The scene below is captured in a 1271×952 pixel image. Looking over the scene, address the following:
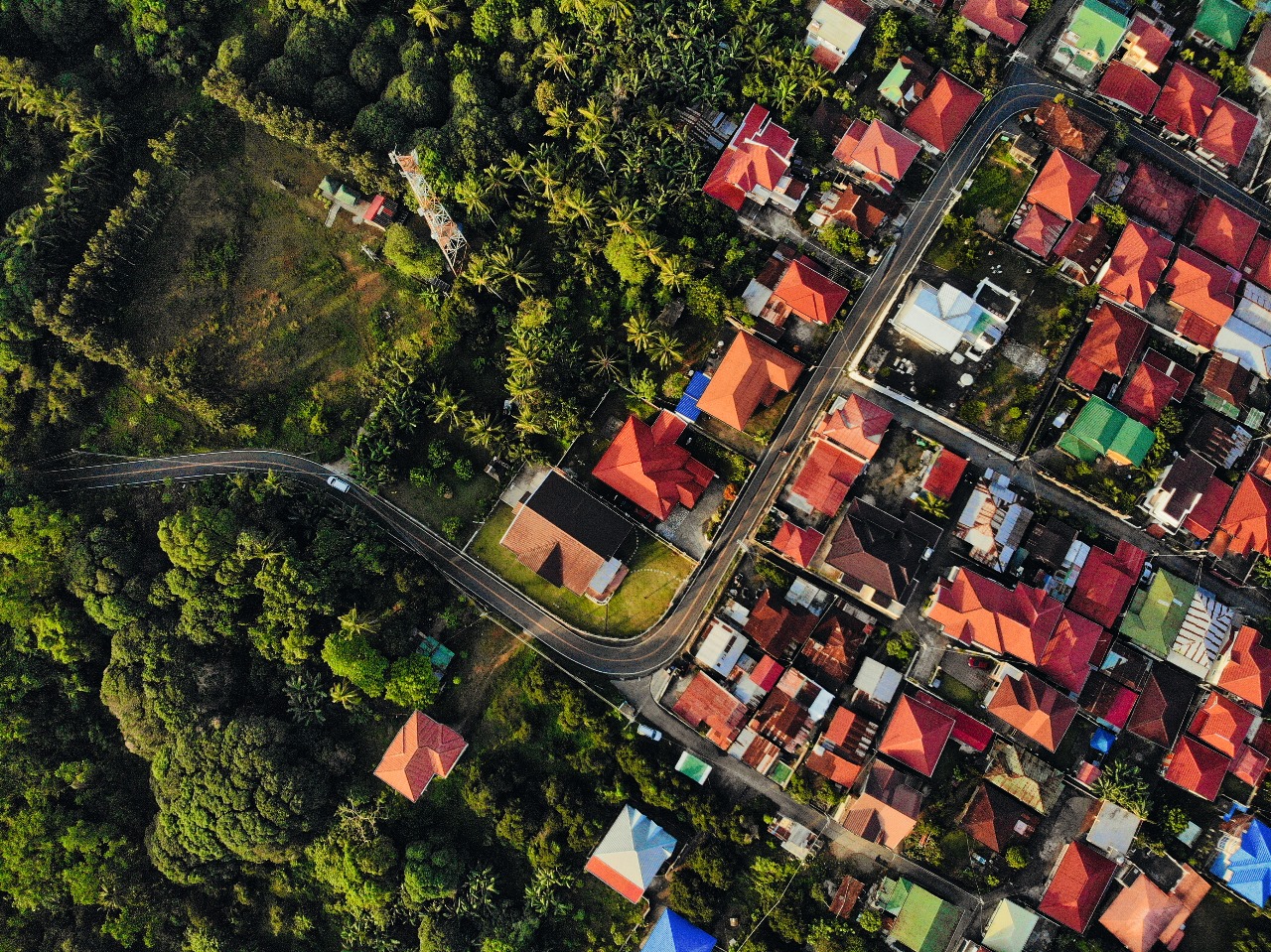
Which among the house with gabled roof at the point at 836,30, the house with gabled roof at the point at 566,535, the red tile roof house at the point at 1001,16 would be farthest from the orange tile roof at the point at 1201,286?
the house with gabled roof at the point at 566,535

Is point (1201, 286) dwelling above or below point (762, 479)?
above

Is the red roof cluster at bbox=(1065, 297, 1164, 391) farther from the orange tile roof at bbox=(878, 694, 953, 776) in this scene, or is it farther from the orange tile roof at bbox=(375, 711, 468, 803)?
the orange tile roof at bbox=(375, 711, 468, 803)

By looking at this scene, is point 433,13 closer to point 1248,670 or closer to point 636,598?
point 636,598

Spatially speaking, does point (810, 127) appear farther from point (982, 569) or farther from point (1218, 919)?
point (1218, 919)

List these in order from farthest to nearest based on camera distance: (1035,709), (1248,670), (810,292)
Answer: (810,292) → (1248,670) → (1035,709)

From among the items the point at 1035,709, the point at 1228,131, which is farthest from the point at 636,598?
the point at 1228,131

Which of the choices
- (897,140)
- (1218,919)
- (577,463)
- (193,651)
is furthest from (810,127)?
(1218,919)

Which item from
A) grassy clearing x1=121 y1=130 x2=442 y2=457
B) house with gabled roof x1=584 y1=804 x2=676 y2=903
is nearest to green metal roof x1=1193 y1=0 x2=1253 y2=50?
grassy clearing x1=121 y1=130 x2=442 y2=457
